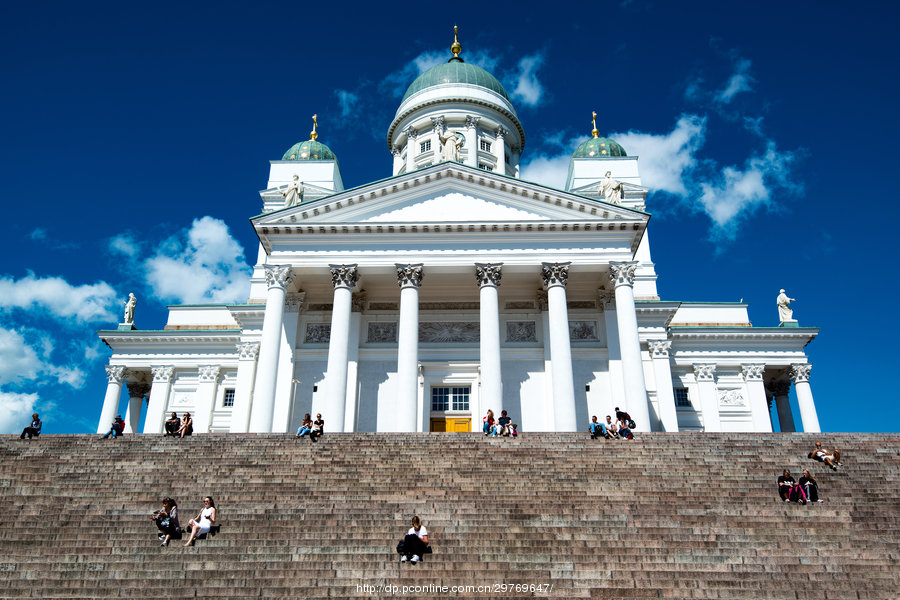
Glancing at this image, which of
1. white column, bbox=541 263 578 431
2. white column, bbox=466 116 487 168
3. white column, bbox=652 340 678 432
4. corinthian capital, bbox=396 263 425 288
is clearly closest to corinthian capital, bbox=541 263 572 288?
white column, bbox=541 263 578 431

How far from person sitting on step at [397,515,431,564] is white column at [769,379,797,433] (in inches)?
1298

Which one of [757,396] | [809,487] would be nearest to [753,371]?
[757,396]

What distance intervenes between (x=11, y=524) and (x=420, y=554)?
8.41 metres

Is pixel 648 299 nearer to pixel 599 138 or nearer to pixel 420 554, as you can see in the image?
pixel 599 138

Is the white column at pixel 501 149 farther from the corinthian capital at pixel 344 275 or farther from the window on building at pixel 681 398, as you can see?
the corinthian capital at pixel 344 275

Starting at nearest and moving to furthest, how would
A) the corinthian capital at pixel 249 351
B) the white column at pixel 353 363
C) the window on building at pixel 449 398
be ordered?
the white column at pixel 353 363
the window on building at pixel 449 398
the corinthian capital at pixel 249 351

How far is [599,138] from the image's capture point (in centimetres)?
4481

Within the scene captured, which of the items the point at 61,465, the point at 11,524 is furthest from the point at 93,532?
the point at 61,465

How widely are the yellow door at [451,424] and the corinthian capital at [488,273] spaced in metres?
5.95

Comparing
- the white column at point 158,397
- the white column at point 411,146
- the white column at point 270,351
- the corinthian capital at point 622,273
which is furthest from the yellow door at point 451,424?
the white column at point 411,146

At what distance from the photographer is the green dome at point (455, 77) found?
47.1 metres

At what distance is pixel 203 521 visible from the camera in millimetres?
13023

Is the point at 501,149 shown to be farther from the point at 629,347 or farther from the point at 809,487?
the point at 809,487

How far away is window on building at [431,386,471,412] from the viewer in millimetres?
28922
